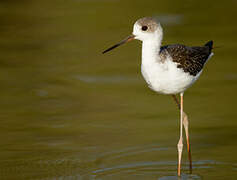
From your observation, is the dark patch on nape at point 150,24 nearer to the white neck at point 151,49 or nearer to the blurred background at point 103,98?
the white neck at point 151,49

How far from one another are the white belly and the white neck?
0.05m

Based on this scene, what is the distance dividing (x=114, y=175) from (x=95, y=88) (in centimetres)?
324

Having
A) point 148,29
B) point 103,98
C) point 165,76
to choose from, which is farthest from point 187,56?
point 103,98

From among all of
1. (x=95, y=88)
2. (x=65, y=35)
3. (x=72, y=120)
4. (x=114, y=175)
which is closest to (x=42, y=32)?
(x=65, y=35)

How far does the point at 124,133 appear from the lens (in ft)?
27.5

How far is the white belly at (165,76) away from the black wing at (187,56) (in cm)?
10

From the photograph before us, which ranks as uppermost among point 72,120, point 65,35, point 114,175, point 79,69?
point 65,35

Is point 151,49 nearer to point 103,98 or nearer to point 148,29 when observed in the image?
point 148,29

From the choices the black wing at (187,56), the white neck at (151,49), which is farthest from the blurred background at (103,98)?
the white neck at (151,49)

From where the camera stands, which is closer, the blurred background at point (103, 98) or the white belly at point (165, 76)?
the white belly at point (165, 76)

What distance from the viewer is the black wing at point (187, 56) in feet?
22.4

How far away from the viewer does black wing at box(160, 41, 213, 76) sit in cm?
684

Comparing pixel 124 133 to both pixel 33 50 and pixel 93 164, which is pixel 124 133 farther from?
pixel 33 50

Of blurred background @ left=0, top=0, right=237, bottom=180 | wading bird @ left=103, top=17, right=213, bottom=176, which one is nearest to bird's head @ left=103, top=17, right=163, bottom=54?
wading bird @ left=103, top=17, right=213, bottom=176
